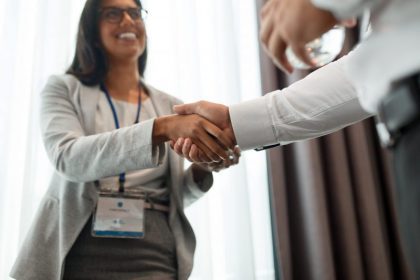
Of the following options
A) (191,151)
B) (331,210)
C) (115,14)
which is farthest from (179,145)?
(331,210)

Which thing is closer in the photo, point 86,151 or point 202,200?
point 86,151

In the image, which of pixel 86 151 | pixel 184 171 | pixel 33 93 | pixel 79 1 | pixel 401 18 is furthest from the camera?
pixel 79 1

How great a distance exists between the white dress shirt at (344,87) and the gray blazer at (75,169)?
11.4 inches

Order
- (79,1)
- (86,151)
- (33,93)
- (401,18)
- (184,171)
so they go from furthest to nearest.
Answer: (79,1) < (33,93) < (184,171) < (86,151) < (401,18)

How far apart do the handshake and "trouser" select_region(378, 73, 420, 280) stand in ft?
2.30

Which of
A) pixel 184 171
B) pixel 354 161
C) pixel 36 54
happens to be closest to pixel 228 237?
pixel 184 171

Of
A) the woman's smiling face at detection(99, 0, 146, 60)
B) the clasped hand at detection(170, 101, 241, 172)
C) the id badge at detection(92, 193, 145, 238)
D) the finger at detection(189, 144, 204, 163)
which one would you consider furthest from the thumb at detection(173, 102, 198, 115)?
the woman's smiling face at detection(99, 0, 146, 60)

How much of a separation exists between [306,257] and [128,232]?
949 mm

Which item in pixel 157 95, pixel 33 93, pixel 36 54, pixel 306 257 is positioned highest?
pixel 36 54

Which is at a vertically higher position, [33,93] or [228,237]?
[33,93]

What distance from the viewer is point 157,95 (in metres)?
1.49

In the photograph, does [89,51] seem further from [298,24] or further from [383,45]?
[383,45]

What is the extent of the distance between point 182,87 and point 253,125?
96cm

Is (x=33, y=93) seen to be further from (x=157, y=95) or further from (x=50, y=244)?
(x=50, y=244)
